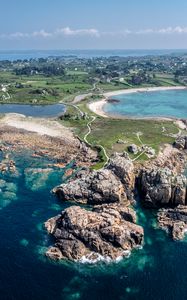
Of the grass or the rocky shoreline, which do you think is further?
the grass

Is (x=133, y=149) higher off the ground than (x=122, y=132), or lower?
higher

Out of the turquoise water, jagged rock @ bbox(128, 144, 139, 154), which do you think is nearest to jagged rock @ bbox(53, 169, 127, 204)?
the turquoise water

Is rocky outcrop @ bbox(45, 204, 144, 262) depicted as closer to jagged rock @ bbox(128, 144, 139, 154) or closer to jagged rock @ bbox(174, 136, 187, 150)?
jagged rock @ bbox(128, 144, 139, 154)

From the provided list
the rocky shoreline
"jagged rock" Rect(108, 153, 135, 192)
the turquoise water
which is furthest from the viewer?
"jagged rock" Rect(108, 153, 135, 192)

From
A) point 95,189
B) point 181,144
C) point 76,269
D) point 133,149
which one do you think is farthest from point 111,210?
point 181,144

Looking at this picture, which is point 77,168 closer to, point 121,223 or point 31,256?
point 121,223

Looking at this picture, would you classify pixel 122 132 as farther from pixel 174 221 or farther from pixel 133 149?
pixel 174 221
